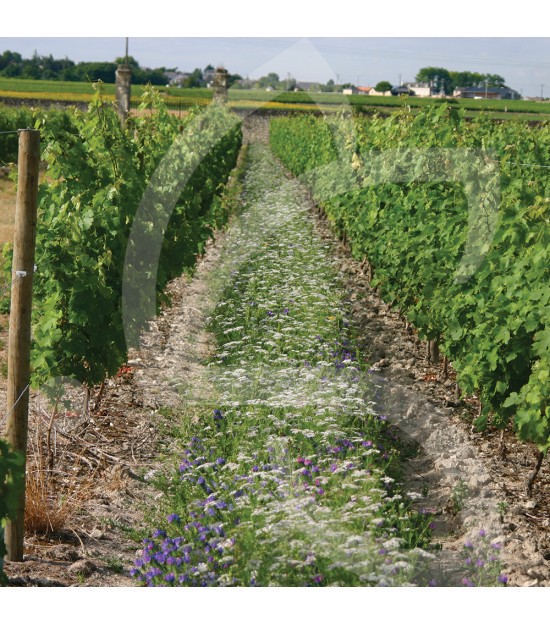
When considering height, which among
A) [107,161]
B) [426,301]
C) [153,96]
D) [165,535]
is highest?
[153,96]

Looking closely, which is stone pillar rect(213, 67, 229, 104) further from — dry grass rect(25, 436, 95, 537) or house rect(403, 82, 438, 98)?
house rect(403, 82, 438, 98)

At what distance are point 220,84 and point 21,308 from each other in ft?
113

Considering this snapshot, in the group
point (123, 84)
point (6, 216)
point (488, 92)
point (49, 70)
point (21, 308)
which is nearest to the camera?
point (21, 308)

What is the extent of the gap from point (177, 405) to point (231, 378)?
21.9 inches

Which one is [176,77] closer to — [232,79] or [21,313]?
[232,79]

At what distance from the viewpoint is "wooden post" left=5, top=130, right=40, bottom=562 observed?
4461 millimetres

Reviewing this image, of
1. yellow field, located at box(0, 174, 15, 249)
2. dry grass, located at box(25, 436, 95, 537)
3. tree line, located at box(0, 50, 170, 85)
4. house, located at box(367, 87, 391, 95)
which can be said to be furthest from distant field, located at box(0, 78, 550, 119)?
dry grass, located at box(25, 436, 95, 537)

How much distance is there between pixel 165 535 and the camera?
15.6ft

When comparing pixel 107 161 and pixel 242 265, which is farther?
pixel 242 265

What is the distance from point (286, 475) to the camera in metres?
5.22

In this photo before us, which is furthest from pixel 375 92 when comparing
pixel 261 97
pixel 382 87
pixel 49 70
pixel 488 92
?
pixel 49 70

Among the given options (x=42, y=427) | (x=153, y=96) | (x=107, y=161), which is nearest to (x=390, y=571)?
(x=42, y=427)

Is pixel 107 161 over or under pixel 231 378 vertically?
over

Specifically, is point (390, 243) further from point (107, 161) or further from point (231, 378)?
point (107, 161)
